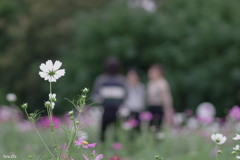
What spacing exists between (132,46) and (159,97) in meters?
8.24

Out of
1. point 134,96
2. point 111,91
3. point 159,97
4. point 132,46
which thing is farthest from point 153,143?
point 132,46

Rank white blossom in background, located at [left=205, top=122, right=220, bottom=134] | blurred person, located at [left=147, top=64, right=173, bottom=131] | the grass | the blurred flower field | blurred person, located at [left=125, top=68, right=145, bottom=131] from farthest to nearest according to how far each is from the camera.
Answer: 1. blurred person, located at [left=125, top=68, right=145, bottom=131]
2. blurred person, located at [left=147, top=64, right=173, bottom=131]
3. white blossom in background, located at [left=205, top=122, right=220, bottom=134]
4. the grass
5. the blurred flower field

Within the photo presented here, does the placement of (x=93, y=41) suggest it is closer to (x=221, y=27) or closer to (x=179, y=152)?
(x=221, y=27)

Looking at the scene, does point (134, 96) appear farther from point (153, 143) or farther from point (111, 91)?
point (153, 143)

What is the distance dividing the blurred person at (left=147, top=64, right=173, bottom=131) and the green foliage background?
449cm

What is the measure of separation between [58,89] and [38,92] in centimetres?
254

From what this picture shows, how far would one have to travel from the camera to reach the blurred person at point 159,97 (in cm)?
762

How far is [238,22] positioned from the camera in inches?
556

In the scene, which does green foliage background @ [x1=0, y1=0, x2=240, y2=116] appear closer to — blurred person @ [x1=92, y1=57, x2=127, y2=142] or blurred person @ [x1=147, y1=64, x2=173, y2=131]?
blurred person @ [x1=147, y1=64, x2=173, y2=131]

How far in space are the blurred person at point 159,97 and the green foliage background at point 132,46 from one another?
4.49 meters

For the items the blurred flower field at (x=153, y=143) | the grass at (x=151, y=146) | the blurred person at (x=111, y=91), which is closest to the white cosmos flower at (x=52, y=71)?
the blurred flower field at (x=153, y=143)

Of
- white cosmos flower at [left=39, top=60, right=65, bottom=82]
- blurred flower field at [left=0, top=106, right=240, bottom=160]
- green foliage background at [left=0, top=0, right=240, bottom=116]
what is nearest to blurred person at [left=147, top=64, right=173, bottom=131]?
blurred flower field at [left=0, top=106, right=240, bottom=160]

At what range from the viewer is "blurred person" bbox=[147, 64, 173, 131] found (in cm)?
762

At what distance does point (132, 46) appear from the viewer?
15.9 meters
